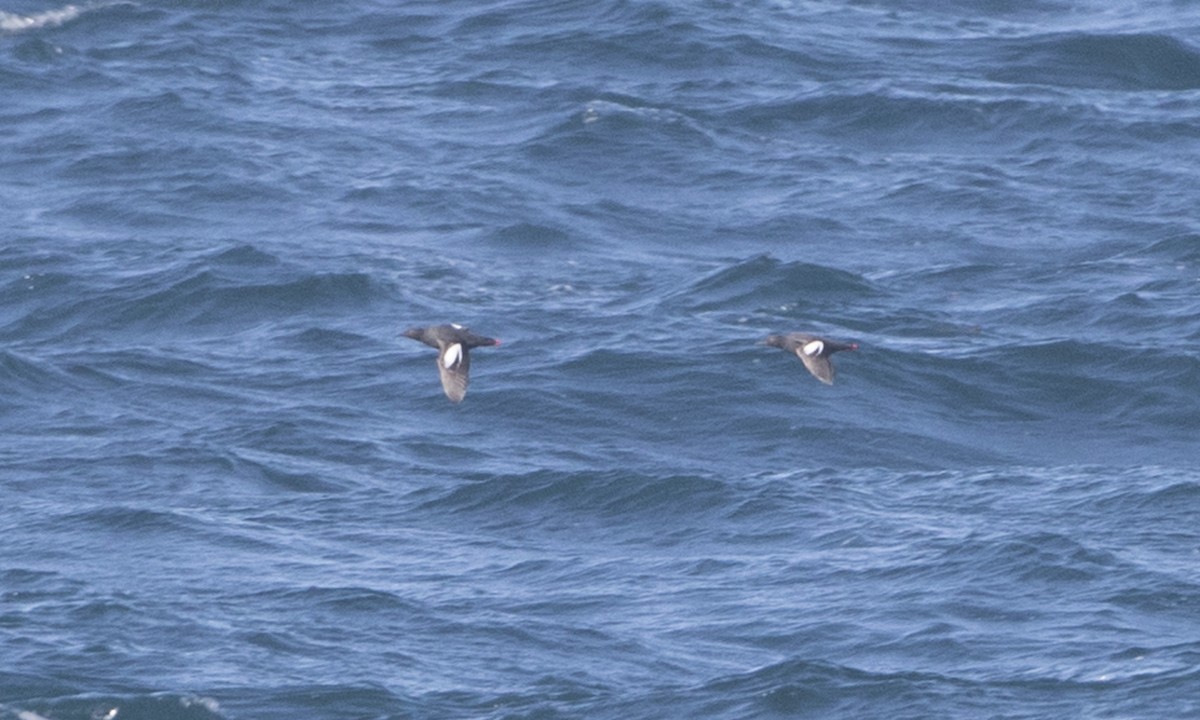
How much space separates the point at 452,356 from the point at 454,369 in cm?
29

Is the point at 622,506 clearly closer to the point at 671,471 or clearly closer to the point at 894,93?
the point at 671,471

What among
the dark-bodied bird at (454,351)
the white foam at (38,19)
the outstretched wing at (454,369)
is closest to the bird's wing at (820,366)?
the dark-bodied bird at (454,351)

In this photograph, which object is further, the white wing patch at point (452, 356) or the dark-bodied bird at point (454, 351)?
the white wing patch at point (452, 356)

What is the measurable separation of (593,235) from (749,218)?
6.82 feet

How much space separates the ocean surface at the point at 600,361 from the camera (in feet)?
82.5

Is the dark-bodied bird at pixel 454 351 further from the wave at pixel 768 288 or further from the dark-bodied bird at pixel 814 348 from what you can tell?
the wave at pixel 768 288

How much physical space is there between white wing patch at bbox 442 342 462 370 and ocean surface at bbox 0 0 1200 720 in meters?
2.73

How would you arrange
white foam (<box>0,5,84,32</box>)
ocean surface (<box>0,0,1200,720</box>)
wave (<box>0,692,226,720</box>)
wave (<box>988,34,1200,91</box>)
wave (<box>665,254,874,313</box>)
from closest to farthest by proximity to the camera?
wave (<box>0,692,226,720</box>), ocean surface (<box>0,0,1200,720</box>), wave (<box>665,254,874,313</box>), wave (<box>988,34,1200,91</box>), white foam (<box>0,5,84,32</box>)

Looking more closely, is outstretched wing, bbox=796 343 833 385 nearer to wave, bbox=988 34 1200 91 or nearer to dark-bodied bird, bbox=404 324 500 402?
dark-bodied bird, bbox=404 324 500 402

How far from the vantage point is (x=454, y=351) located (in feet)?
79.9

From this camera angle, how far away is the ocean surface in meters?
25.1

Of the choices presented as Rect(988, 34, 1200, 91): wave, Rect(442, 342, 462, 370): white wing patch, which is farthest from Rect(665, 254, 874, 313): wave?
Rect(442, 342, 462, 370): white wing patch

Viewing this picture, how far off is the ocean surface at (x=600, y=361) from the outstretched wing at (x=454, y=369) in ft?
8.95

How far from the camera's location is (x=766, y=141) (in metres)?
38.5
